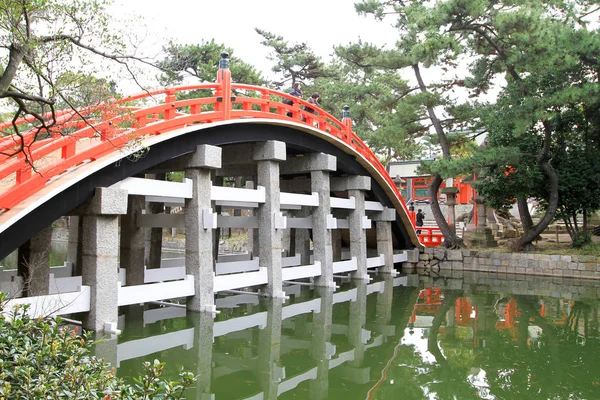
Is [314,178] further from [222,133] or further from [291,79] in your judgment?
[291,79]

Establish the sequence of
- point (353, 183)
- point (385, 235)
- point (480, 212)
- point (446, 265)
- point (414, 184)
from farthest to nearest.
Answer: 1. point (414, 184)
2. point (480, 212)
3. point (446, 265)
4. point (385, 235)
5. point (353, 183)

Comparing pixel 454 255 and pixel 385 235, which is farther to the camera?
pixel 454 255

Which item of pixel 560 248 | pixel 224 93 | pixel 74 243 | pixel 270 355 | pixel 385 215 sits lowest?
pixel 270 355

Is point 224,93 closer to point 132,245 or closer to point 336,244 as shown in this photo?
point 132,245

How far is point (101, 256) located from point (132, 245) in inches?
137

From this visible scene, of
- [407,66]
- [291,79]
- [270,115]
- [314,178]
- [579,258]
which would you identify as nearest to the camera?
[270,115]

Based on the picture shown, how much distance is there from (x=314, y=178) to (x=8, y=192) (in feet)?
26.6

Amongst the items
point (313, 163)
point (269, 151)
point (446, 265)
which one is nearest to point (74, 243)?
point (269, 151)

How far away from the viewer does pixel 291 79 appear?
30.1 metres

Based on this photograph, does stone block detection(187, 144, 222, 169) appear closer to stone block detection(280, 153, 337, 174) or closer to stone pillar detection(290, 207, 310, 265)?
stone block detection(280, 153, 337, 174)

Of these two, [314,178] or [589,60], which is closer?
[314,178]

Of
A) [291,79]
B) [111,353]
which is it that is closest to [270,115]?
[111,353]

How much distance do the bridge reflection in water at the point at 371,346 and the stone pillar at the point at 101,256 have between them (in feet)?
1.66

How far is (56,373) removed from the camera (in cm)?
338
